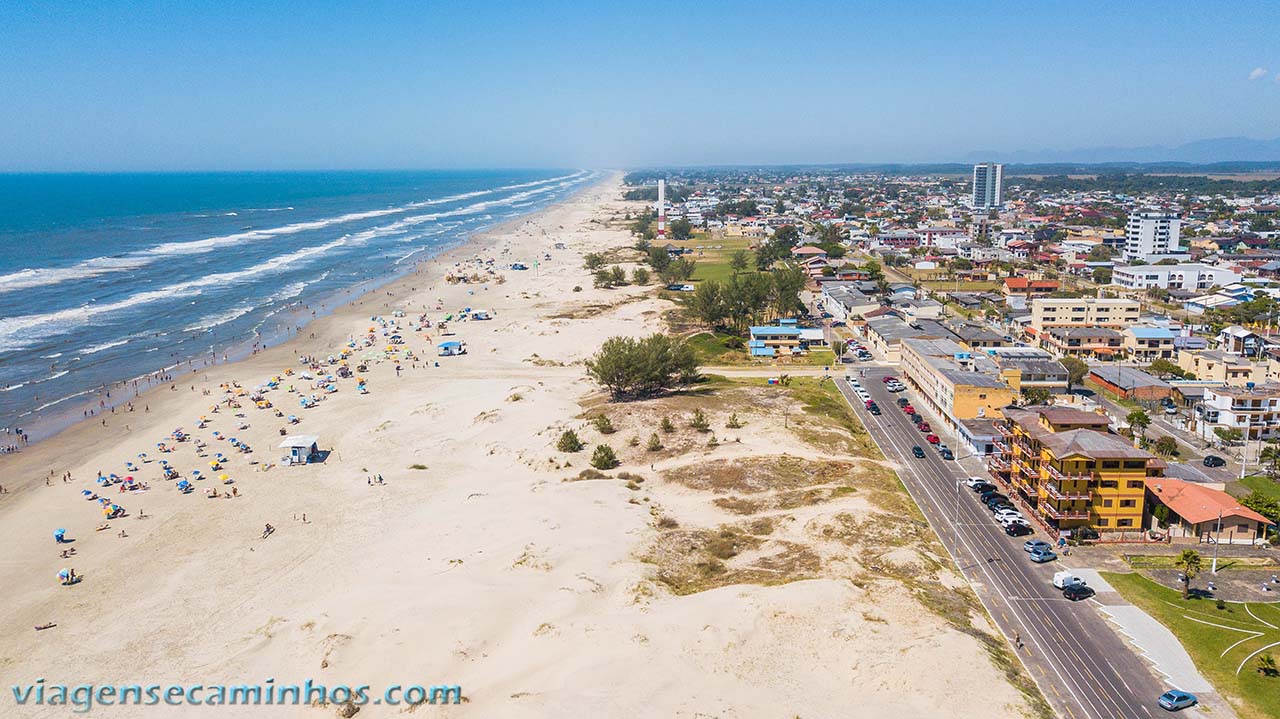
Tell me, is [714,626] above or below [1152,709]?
above

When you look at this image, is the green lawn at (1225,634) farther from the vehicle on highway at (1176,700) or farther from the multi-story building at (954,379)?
the multi-story building at (954,379)

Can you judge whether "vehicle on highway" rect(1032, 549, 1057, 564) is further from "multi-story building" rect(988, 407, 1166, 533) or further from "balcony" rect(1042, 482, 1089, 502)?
"balcony" rect(1042, 482, 1089, 502)

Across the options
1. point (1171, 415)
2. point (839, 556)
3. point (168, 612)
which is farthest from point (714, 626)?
point (1171, 415)

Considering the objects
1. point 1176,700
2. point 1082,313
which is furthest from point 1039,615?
point 1082,313

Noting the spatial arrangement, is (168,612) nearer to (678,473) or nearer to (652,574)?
(652,574)

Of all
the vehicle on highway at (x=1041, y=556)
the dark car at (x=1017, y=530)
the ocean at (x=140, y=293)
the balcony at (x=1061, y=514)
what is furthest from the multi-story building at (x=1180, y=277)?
the ocean at (x=140, y=293)

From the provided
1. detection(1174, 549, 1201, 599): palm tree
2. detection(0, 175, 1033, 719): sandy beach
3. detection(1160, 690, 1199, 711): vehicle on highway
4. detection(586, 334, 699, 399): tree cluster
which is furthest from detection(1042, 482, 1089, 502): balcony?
detection(586, 334, 699, 399): tree cluster
